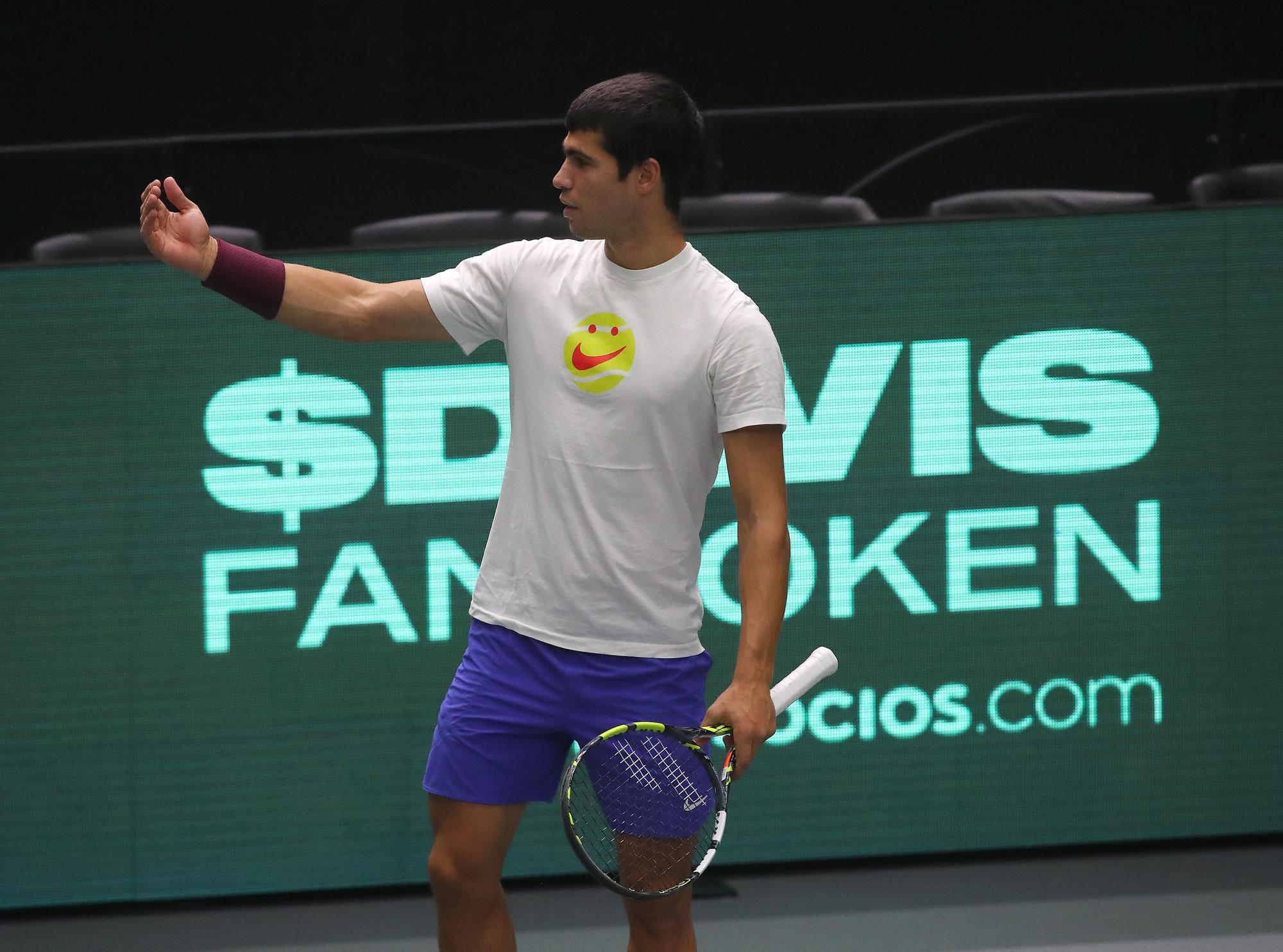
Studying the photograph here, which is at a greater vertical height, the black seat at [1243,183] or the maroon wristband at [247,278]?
the black seat at [1243,183]

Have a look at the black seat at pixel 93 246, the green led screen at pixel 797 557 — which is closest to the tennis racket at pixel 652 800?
the green led screen at pixel 797 557

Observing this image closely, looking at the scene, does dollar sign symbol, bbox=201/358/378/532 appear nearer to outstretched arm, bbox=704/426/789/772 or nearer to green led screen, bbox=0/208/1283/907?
green led screen, bbox=0/208/1283/907

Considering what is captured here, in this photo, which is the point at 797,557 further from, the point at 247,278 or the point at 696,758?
the point at 247,278

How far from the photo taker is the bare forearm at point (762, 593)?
206cm

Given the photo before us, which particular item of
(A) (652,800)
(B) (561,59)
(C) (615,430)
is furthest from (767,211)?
(B) (561,59)

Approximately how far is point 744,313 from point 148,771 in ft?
6.24

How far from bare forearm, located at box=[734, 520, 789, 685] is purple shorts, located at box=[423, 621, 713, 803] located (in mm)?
159

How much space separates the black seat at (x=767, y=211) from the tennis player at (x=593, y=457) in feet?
4.18

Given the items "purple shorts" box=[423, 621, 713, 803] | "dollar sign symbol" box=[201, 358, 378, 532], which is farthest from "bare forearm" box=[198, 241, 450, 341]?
"dollar sign symbol" box=[201, 358, 378, 532]

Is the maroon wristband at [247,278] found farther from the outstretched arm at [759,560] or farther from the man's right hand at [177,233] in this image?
A: the outstretched arm at [759,560]

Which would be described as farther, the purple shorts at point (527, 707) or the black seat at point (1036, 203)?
the black seat at point (1036, 203)

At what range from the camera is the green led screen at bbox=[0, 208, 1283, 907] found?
3.32 metres

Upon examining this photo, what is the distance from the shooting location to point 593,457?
2135 mm

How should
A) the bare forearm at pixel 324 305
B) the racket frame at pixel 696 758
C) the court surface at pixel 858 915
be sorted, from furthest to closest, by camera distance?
1. the court surface at pixel 858 915
2. the bare forearm at pixel 324 305
3. the racket frame at pixel 696 758
